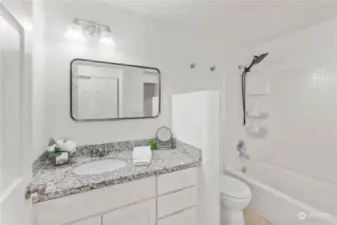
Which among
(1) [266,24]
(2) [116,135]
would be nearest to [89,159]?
(2) [116,135]

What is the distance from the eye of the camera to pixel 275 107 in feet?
8.57

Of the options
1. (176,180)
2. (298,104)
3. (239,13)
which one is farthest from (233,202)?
(239,13)

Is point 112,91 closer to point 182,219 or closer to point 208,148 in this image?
point 208,148

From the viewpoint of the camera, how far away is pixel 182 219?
151 cm

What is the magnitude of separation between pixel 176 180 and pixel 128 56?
51.6 inches

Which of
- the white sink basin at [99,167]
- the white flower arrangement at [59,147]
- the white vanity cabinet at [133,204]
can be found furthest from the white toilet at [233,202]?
the white flower arrangement at [59,147]

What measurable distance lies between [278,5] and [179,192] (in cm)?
196

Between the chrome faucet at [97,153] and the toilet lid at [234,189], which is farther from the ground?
the chrome faucet at [97,153]

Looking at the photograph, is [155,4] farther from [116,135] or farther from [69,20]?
[116,135]

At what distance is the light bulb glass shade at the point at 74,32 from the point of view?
5.28 ft

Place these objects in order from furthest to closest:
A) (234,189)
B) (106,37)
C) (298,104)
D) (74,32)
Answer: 1. (298,104)
2. (234,189)
3. (106,37)
4. (74,32)

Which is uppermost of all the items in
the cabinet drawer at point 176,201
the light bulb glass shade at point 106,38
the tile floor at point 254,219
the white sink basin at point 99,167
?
the light bulb glass shade at point 106,38

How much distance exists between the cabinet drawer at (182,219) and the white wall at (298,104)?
1.27 metres

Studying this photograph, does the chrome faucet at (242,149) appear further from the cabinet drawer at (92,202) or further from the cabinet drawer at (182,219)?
the cabinet drawer at (92,202)
